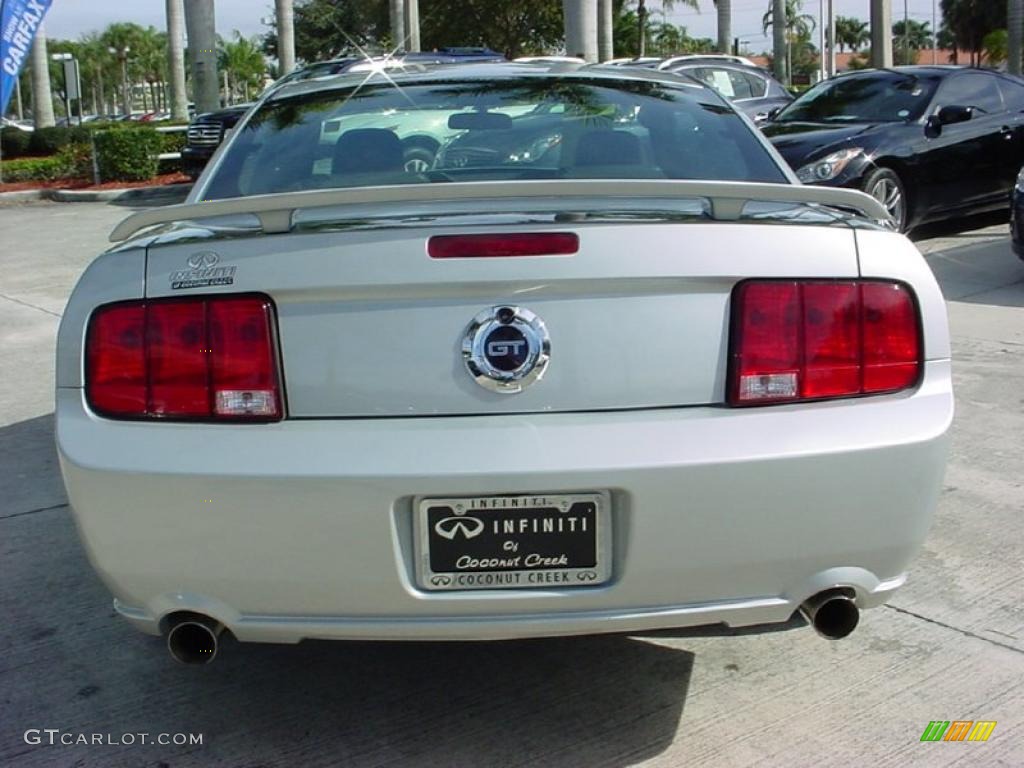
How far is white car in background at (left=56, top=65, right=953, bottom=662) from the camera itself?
96.7 inches

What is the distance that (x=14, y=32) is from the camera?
18.1 m

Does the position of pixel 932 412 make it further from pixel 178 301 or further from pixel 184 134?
pixel 184 134


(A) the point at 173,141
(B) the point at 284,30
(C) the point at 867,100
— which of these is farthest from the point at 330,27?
(C) the point at 867,100

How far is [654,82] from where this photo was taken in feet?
13.6

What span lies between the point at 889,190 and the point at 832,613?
7.68 metres

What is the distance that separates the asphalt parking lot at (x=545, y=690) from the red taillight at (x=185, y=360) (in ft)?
2.96

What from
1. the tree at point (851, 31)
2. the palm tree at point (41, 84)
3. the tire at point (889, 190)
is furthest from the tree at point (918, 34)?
the tire at point (889, 190)

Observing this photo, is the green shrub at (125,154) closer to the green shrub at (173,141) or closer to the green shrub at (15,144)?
the green shrub at (173,141)

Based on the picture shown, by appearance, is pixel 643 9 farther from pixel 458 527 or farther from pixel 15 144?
pixel 458 527

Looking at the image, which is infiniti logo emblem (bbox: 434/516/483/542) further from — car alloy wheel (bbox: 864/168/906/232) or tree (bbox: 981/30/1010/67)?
tree (bbox: 981/30/1010/67)

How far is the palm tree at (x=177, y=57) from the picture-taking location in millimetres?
29031

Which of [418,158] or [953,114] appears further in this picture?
[953,114]

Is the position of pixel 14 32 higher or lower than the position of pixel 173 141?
higher

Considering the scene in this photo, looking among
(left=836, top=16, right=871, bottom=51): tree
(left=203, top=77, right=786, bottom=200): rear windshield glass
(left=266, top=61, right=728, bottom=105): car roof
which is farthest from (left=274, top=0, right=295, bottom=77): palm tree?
(left=836, top=16, right=871, bottom=51): tree
